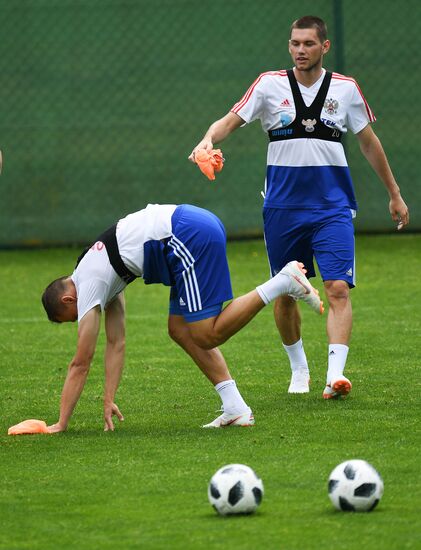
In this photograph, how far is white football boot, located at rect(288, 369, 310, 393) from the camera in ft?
27.0

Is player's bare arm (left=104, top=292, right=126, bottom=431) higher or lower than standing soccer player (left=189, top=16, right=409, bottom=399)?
lower

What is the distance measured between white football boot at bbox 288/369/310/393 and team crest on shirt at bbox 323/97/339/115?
5.44 feet

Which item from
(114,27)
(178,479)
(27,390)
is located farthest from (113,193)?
(178,479)

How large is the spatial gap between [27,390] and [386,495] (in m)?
3.54

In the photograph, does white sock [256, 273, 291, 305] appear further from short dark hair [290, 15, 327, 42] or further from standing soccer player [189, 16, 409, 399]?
short dark hair [290, 15, 327, 42]

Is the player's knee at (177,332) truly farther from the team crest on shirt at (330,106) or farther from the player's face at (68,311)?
the team crest on shirt at (330,106)

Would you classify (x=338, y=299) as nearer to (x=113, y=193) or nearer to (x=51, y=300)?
(x=51, y=300)

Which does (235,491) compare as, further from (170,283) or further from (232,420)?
(170,283)

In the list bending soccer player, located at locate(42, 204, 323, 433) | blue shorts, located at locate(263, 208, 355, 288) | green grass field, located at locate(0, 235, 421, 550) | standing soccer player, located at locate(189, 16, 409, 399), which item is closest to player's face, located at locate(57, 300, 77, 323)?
bending soccer player, located at locate(42, 204, 323, 433)

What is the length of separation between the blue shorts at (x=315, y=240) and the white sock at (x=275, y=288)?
2.81 feet

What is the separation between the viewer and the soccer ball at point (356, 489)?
5219 millimetres

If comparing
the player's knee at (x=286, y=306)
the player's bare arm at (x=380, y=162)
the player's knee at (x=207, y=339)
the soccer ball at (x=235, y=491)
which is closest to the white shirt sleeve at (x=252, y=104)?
the player's bare arm at (x=380, y=162)

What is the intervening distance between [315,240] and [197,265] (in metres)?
1.32

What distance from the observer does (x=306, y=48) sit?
7988 millimetres
